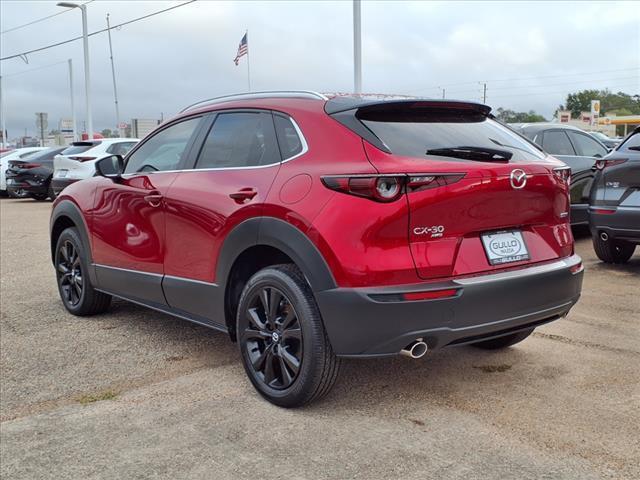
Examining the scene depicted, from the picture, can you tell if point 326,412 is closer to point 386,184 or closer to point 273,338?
point 273,338

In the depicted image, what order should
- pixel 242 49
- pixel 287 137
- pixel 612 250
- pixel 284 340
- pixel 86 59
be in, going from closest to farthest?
pixel 284 340 → pixel 287 137 → pixel 612 250 → pixel 242 49 → pixel 86 59

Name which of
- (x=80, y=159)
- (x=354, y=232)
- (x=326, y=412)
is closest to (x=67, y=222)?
(x=326, y=412)

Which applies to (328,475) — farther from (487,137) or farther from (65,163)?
(65,163)

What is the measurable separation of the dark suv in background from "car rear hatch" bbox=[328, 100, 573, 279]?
5029 mm

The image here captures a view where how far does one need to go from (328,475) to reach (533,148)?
7.31 feet

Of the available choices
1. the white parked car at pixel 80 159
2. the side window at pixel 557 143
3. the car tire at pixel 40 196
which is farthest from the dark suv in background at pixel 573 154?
the car tire at pixel 40 196

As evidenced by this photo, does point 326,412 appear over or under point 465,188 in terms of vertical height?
under

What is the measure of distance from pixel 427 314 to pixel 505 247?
62cm

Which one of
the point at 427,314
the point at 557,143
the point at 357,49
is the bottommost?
the point at 427,314

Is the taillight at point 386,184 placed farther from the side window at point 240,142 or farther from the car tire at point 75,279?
the car tire at point 75,279

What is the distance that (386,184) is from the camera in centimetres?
308

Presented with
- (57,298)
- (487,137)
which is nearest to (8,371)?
(57,298)

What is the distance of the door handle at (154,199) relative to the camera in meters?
4.39

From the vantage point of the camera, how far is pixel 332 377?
3.39 m
